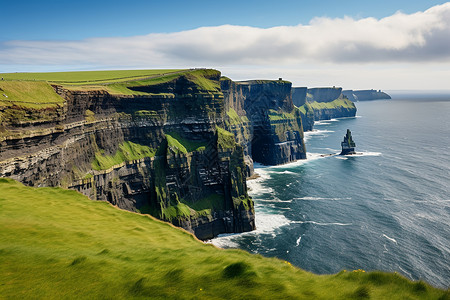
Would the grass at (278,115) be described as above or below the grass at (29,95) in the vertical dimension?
below

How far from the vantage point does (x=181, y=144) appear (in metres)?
92.7

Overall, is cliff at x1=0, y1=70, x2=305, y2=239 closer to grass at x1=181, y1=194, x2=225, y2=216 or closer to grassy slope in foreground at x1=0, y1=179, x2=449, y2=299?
grass at x1=181, y1=194, x2=225, y2=216

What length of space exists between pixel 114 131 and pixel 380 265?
72956mm

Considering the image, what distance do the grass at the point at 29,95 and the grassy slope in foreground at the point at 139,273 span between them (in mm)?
29882

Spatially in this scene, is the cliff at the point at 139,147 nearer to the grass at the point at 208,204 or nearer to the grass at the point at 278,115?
the grass at the point at 208,204

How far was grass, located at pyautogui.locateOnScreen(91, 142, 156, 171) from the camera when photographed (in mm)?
73250

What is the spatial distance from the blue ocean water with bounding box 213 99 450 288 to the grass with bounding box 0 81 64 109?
5243 centimetres

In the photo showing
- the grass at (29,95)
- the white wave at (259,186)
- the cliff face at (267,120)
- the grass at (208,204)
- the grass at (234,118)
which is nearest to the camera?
the grass at (29,95)

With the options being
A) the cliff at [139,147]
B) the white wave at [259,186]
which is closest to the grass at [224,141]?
the cliff at [139,147]

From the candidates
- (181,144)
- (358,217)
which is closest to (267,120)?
(181,144)

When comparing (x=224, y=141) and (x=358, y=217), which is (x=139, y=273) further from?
(x=358, y=217)

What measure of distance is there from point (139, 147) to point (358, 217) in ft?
224

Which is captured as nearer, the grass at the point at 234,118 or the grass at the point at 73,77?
the grass at the point at 73,77

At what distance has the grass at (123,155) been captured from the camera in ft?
240
